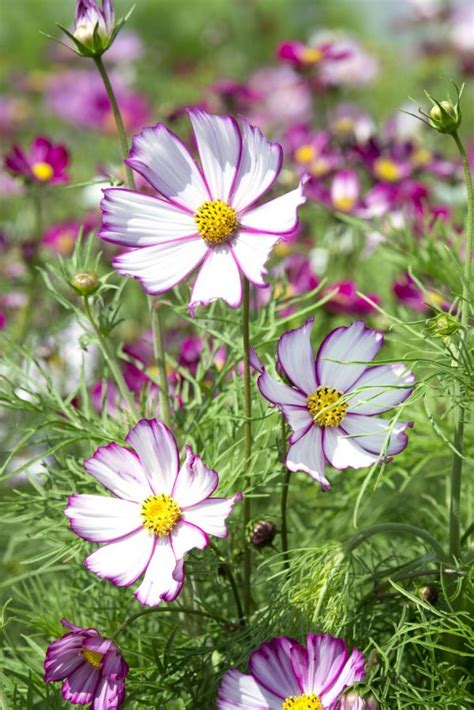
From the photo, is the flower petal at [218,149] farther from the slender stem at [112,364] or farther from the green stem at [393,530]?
the green stem at [393,530]

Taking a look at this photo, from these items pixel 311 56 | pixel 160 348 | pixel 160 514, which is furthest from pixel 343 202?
pixel 160 514

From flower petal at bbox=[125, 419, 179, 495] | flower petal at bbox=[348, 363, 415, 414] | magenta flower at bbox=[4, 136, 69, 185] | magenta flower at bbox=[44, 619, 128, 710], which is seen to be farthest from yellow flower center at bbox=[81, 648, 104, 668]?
magenta flower at bbox=[4, 136, 69, 185]

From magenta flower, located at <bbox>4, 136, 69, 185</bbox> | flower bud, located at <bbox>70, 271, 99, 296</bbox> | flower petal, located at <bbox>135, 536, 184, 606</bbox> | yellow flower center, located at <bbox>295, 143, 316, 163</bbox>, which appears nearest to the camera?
flower petal, located at <bbox>135, 536, 184, 606</bbox>

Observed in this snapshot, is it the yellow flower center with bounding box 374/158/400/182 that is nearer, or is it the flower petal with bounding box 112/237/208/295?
the flower petal with bounding box 112/237/208/295

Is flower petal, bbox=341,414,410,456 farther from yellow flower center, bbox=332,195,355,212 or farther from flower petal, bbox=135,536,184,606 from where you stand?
yellow flower center, bbox=332,195,355,212

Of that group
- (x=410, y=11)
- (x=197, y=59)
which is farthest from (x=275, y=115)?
(x=197, y=59)

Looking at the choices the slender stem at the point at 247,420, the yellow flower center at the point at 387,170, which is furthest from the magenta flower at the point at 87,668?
the yellow flower center at the point at 387,170

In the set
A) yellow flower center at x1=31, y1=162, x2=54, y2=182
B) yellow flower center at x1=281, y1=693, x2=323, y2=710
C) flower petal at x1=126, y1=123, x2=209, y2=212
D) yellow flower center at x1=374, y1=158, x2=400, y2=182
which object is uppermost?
yellow flower center at x1=374, y1=158, x2=400, y2=182
